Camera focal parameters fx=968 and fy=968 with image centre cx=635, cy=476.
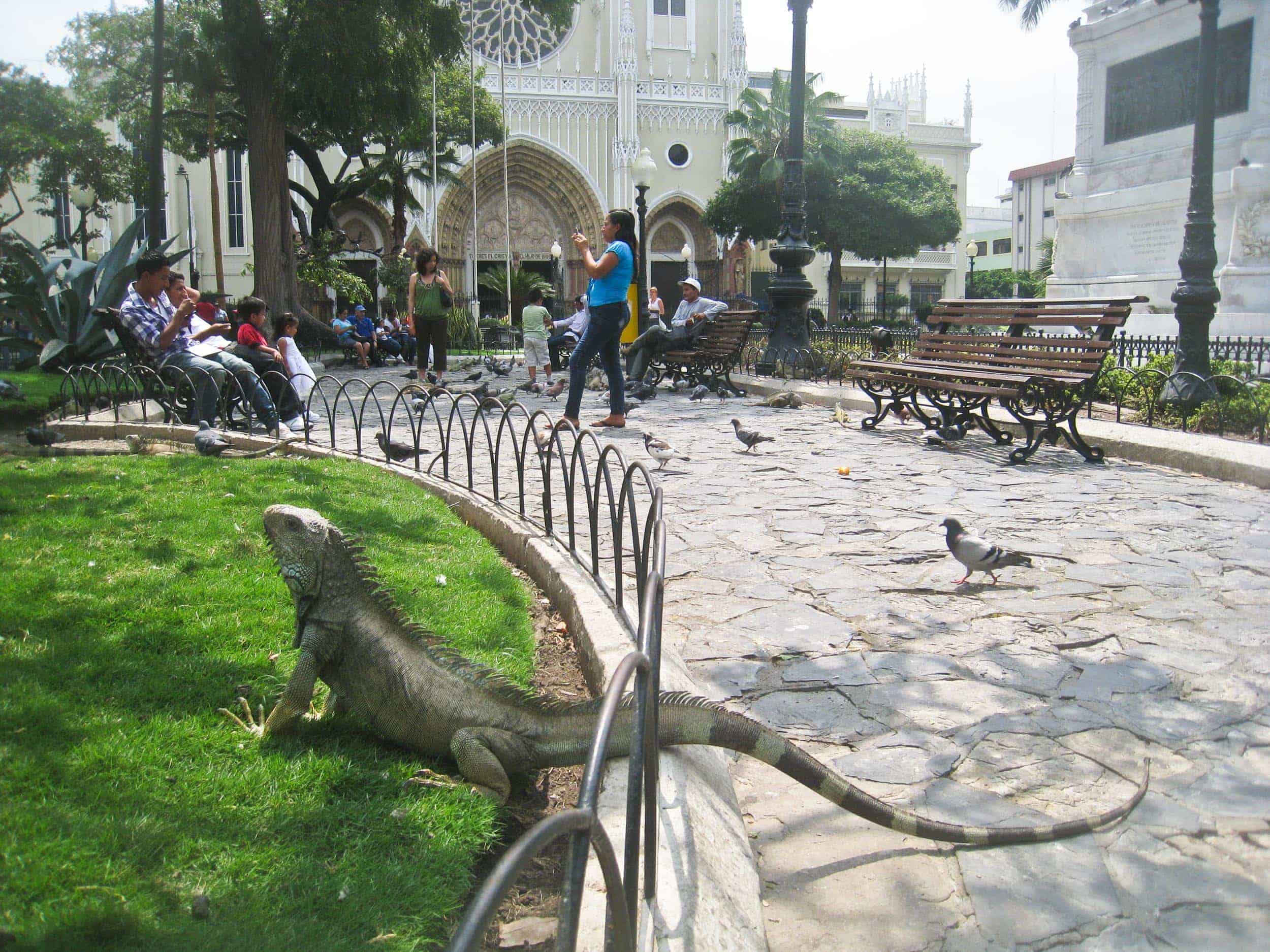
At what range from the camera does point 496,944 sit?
2039 millimetres

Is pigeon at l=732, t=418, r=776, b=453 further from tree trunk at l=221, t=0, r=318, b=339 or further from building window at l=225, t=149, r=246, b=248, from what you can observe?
building window at l=225, t=149, r=246, b=248

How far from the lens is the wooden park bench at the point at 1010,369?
7.68m

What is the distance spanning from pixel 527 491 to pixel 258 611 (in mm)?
3019

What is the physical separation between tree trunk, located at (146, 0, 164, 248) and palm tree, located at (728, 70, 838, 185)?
2756cm

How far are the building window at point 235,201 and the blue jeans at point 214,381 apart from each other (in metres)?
33.5

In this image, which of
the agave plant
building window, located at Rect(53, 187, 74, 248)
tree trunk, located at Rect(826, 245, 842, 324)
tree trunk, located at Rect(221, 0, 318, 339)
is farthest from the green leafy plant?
tree trunk, located at Rect(826, 245, 842, 324)

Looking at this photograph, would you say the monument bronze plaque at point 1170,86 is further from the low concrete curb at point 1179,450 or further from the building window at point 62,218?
the building window at point 62,218

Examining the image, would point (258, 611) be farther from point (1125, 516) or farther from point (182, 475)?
point (1125, 516)

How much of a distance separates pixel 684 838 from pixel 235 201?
4199 centimetres

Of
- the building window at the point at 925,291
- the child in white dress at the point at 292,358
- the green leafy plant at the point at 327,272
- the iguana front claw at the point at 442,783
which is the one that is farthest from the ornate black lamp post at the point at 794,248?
the building window at the point at 925,291

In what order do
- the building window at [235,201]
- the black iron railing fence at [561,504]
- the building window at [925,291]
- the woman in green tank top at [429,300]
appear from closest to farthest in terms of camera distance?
the black iron railing fence at [561,504] < the woman in green tank top at [429,300] < the building window at [235,201] < the building window at [925,291]

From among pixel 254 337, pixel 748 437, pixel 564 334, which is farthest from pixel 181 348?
pixel 564 334

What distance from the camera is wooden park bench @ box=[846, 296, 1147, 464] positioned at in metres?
7.68

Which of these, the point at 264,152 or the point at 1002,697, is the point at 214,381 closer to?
the point at 1002,697
